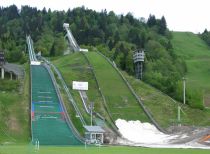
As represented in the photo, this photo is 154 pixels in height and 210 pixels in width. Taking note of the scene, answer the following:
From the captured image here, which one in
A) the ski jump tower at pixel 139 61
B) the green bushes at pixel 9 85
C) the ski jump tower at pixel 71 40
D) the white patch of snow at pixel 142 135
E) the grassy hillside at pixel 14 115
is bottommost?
the white patch of snow at pixel 142 135

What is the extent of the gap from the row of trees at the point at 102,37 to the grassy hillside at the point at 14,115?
92.6 ft

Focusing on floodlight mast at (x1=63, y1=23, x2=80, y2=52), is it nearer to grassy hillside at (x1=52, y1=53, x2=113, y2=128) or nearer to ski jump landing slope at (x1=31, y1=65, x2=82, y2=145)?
grassy hillside at (x1=52, y1=53, x2=113, y2=128)

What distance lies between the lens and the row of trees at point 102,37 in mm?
98594

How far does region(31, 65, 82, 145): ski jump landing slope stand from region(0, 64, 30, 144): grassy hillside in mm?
778

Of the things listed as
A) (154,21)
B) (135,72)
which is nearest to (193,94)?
(135,72)

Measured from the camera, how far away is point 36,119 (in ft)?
184

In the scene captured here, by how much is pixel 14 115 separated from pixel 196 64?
102 m

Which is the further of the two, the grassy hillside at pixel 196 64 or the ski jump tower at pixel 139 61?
the grassy hillside at pixel 196 64

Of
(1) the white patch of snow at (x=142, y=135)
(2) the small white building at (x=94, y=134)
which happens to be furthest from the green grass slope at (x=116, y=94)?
(2) the small white building at (x=94, y=134)

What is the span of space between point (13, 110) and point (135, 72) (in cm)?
4032

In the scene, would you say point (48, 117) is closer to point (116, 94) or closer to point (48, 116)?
point (48, 116)

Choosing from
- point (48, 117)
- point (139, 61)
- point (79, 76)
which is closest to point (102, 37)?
point (139, 61)

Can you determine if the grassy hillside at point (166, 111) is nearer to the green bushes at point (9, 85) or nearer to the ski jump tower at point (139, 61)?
the ski jump tower at point (139, 61)

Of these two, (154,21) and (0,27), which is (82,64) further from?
(154,21)
